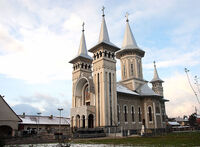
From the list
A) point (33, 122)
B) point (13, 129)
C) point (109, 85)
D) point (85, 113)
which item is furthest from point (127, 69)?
point (13, 129)

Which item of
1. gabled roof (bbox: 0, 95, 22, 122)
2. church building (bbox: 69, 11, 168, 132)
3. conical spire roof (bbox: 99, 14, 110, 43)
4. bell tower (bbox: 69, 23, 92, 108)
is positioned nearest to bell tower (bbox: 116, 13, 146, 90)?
church building (bbox: 69, 11, 168, 132)

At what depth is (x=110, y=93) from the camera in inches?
1583

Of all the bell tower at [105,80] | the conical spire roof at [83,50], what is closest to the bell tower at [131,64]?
the conical spire roof at [83,50]

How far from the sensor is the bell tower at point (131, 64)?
2093 inches

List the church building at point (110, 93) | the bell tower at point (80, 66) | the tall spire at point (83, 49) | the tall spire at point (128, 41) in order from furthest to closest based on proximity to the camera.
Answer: the tall spire at point (128, 41)
the tall spire at point (83, 49)
the bell tower at point (80, 66)
the church building at point (110, 93)

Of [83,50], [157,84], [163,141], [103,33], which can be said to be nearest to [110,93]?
[103,33]

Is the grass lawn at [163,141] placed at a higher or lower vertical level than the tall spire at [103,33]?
lower

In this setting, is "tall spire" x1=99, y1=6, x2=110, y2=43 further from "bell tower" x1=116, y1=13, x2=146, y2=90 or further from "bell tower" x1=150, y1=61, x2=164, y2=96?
"bell tower" x1=150, y1=61, x2=164, y2=96

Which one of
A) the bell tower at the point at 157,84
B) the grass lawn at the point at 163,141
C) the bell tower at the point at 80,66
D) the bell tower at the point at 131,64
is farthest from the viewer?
the bell tower at the point at 157,84

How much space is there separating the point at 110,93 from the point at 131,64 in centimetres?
1648

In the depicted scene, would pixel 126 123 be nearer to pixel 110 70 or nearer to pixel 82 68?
pixel 110 70

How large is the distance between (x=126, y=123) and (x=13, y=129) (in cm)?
2235

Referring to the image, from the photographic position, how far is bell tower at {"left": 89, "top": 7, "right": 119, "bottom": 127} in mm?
38500

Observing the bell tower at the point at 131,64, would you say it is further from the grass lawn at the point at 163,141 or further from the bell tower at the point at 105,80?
the grass lawn at the point at 163,141
